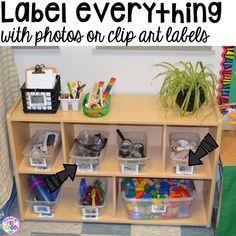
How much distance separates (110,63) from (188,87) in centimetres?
46

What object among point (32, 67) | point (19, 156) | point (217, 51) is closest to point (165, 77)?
point (217, 51)

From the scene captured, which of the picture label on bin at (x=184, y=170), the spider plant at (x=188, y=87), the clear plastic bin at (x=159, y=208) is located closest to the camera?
the spider plant at (x=188, y=87)

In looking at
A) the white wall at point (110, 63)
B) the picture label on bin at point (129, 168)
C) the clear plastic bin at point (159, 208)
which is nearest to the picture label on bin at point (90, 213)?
the clear plastic bin at point (159, 208)

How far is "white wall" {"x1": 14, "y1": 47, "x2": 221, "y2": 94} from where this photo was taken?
2303mm

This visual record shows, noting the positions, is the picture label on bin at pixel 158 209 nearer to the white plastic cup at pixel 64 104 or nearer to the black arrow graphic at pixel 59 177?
the black arrow graphic at pixel 59 177

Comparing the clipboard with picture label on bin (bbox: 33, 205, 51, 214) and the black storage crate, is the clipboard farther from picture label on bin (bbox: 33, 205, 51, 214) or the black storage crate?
picture label on bin (bbox: 33, 205, 51, 214)

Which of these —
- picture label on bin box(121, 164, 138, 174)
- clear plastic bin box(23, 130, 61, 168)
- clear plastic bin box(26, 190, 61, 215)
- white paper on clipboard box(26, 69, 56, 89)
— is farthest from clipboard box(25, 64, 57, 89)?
clear plastic bin box(26, 190, 61, 215)

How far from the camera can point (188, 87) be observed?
2117 mm

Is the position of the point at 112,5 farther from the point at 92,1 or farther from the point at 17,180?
the point at 17,180

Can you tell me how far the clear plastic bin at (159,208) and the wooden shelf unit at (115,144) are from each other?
0.03 metres

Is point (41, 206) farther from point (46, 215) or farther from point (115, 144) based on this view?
point (115, 144)

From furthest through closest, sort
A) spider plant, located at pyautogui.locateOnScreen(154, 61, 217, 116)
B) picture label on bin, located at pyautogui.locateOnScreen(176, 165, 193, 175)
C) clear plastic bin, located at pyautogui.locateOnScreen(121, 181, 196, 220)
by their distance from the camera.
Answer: clear plastic bin, located at pyautogui.locateOnScreen(121, 181, 196, 220), picture label on bin, located at pyautogui.locateOnScreen(176, 165, 193, 175), spider plant, located at pyautogui.locateOnScreen(154, 61, 217, 116)

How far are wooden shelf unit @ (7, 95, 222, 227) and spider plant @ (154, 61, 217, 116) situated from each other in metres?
0.06

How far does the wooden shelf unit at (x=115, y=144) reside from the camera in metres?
2.14
